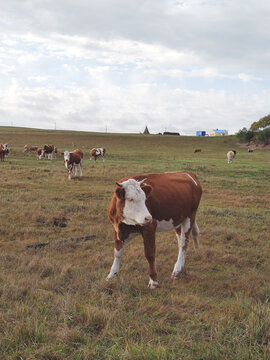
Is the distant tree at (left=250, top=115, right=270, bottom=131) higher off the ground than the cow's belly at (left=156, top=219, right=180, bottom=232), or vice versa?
the distant tree at (left=250, top=115, right=270, bottom=131)

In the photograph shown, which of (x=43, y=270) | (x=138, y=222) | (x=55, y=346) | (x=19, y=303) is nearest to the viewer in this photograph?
(x=55, y=346)

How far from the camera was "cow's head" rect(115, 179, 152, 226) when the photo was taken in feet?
16.5

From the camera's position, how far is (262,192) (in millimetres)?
16797

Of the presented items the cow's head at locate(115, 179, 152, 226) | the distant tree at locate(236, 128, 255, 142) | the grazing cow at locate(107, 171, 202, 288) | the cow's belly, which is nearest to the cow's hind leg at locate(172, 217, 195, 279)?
the grazing cow at locate(107, 171, 202, 288)

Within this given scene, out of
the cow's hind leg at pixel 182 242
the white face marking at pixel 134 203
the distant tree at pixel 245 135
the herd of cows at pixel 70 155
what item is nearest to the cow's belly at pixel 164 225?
the cow's hind leg at pixel 182 242

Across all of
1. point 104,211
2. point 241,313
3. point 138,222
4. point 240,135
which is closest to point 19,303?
point 138,222

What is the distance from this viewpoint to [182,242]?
6.53 meters

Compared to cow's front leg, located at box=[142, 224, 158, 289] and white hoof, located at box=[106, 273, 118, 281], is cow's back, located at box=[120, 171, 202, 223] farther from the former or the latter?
white hoof, located at box=[106, 273, 118, 281]

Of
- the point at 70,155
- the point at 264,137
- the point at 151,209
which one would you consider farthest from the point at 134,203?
the point at 264,137

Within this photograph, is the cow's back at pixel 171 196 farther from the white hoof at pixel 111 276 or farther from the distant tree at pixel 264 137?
the distant tree at pixel 264 137

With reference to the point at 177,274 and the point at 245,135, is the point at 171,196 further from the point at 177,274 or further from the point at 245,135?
the point at 245,135

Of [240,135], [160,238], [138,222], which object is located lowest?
[160,238]

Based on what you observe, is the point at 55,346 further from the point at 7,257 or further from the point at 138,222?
the point at 7,257

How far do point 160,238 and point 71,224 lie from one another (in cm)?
266
